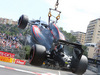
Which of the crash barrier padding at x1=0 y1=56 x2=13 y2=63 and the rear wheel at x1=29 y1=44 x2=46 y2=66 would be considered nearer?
the rear wheel at x1=29 y1=44 x2=46 y2=66

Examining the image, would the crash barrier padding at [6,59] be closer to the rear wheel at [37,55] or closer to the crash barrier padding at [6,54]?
the crash barrier padding at [6,54]

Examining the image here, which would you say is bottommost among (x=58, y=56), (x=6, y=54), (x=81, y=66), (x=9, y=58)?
(x=9, y=58)

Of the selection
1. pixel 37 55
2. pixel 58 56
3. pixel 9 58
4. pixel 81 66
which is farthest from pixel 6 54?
pixel 81 66

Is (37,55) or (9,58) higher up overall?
(37,55)

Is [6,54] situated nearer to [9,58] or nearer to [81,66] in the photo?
[9,58]

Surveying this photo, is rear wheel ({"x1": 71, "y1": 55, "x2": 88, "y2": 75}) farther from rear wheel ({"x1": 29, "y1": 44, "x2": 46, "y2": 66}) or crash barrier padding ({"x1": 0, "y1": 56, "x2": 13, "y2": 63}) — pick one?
crash barrier padding ({"x1": 0, "y1": 56, "x2": 13, "y2": 63})

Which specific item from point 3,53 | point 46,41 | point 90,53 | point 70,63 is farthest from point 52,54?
point 90,53

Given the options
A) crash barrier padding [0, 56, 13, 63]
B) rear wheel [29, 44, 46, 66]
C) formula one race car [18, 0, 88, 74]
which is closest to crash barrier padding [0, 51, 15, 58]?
crash barrier padding [0, 56, 13, 63]

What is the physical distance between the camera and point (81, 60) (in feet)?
15.3

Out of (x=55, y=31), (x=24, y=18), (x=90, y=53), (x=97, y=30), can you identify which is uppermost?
(x=97, y=30)

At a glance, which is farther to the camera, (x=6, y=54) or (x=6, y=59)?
(x=6, y=59)

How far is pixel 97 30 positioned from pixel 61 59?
105m

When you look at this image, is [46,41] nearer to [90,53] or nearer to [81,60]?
[81,60]

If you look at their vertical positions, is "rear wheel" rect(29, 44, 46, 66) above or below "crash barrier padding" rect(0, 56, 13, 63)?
above
